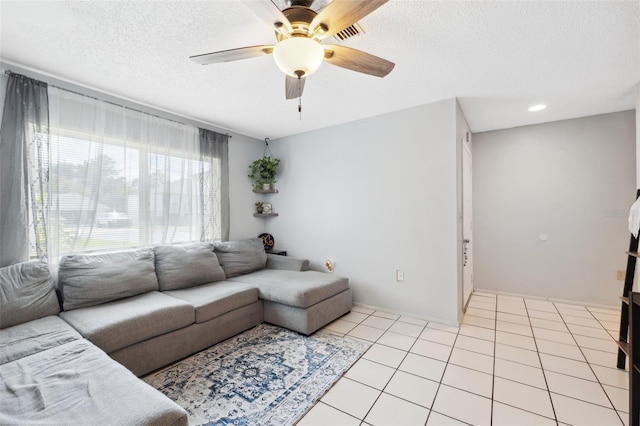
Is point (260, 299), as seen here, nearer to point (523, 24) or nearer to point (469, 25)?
point (469, 25)

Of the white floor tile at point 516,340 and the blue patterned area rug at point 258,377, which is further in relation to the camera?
the white floor tile at point 516,340

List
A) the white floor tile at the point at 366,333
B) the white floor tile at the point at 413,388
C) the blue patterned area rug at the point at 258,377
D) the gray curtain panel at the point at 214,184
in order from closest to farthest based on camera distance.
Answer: the blue patterned area rug at the point at 258,377, the white floor tile at the point at 413,388, the white floor tile at the point at 366,333, the gray curtain panel at the point at 214,184

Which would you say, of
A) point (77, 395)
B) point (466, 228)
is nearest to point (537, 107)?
point (466, 228)

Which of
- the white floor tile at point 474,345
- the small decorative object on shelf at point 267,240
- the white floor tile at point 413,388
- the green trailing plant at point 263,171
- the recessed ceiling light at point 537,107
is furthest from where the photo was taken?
the small decorative object on shelf at point 267,240

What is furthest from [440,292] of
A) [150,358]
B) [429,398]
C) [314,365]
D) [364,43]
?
[150,358]

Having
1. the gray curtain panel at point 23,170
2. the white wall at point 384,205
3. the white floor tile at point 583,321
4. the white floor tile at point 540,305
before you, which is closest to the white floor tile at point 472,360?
the white wall at point 384,205

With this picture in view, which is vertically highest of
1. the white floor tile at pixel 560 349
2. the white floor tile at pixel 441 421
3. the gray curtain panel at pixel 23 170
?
the gray curtain panel at pixel 23 170

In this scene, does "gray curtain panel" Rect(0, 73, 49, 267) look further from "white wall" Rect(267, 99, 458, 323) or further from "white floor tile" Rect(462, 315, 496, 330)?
"white floor tile" Rect(462, 315, 496, 330)

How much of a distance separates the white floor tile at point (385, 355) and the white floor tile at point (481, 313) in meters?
1.38

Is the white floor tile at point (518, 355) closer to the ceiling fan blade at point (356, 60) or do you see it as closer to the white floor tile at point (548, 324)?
the white floor tile at point (548, 324)

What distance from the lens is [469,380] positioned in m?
1.95

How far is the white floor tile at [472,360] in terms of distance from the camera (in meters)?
2.11

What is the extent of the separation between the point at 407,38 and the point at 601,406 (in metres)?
2.65

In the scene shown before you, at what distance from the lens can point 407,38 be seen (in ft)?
5.95
